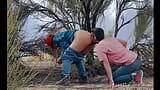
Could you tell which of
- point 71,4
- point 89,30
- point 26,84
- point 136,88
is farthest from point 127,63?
point 26,84

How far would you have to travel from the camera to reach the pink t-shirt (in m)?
2.54

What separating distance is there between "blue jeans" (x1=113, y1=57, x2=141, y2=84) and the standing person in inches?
9.3

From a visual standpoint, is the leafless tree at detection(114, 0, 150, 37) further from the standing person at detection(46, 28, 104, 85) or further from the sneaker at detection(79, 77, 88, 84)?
the sneaker at detection(79, 77, 88, 84)

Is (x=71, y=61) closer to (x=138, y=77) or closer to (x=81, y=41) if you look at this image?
(x=81, y=41)

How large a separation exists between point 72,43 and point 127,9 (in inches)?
18.8

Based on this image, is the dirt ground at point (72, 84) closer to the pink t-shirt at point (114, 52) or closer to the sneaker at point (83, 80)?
the sneaker at point (83, 80)

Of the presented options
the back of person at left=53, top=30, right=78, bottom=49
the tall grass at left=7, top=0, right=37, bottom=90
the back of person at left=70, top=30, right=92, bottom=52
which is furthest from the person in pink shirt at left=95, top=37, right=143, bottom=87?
the tall grass at left=7, top=0, right=37, bottom=90

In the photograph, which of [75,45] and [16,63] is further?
[75,45]

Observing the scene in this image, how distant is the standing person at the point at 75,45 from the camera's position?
256cm

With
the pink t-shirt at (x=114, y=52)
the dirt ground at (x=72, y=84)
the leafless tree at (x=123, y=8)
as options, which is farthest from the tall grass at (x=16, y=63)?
the leafless tree at (x=123, y=8)

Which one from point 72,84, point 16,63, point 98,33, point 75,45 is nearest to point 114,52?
point 98,33

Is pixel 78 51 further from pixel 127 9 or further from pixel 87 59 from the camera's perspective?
pixel 127 9

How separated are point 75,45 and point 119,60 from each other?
0.35 meters

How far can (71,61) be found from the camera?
2.61 m
